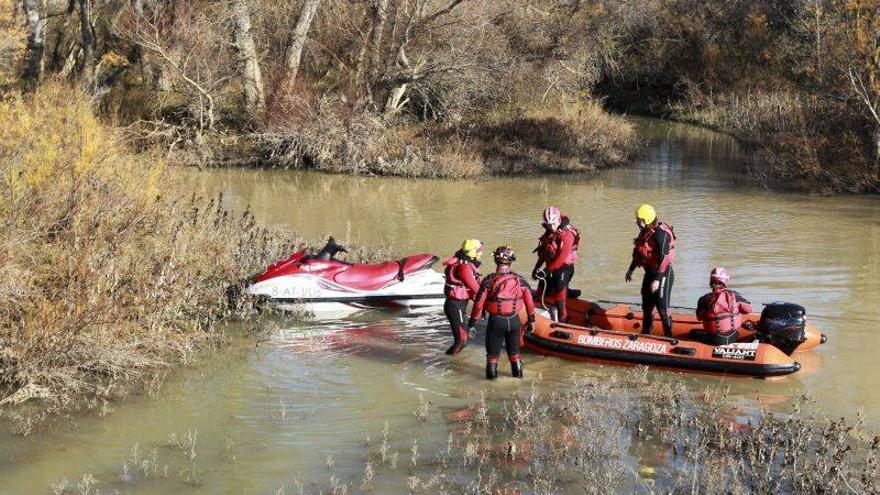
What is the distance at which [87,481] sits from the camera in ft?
23.5

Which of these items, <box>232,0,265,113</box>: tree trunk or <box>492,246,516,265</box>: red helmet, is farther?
<box>232,0,265,113</box>: tree trunk

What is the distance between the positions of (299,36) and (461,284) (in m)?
19.2

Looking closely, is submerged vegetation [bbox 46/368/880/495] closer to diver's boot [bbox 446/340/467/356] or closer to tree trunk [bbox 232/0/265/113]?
diver's boot [bbox 446/340/467/356]

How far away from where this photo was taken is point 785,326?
1011 cm

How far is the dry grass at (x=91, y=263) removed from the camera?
890cm

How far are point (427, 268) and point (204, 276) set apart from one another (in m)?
2.73

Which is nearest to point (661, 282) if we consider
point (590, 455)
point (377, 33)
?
point (590, 455)

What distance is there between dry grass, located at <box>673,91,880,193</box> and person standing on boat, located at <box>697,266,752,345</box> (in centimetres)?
1277

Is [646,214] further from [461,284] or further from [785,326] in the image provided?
[461,284]

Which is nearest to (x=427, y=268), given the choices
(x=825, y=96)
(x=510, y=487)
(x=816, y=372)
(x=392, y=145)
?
(x=816, y=372)

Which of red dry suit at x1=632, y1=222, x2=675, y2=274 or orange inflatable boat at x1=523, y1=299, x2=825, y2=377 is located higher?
red dry suit at x1=632, y1=222, x2=675, y2=274

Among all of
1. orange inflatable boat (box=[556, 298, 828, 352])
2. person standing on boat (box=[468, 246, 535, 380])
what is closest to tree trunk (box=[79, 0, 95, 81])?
orange inflatable boat (box=[556, 298, 828, 352])

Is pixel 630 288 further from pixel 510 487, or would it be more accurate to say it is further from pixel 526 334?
pixel 510 487

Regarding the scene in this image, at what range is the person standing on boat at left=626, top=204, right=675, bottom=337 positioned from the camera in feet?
34.9
